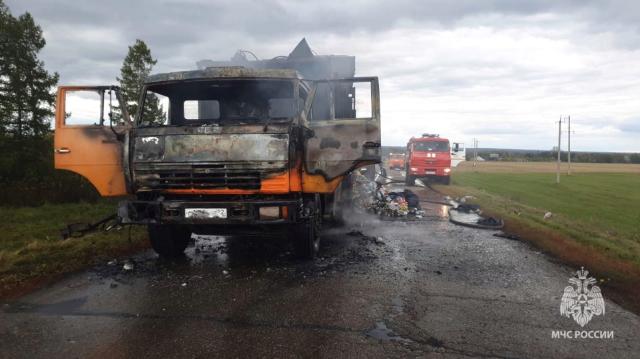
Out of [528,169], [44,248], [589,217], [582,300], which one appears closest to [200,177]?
[44,248]

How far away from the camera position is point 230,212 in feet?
17.3

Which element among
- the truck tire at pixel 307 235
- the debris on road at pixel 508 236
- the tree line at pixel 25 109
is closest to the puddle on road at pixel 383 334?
the truck tire at pixel 307 235

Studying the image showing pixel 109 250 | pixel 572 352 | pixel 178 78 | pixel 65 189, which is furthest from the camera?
pixel 65 189

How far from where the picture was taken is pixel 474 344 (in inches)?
136

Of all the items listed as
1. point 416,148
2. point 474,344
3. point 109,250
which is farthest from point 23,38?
point 474,344

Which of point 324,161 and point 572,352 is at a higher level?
point 324,161

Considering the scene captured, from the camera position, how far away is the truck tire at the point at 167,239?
20.1ft

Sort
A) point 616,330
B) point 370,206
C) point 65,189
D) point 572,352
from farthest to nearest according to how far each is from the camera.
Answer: point 65,189
point 370,206
point 616,330
point 572,352

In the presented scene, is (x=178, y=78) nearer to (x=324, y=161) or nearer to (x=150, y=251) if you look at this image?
(x=324, y=161)

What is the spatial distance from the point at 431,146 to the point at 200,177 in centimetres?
1757

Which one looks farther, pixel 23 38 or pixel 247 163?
pixel 23 38

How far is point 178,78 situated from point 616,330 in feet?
18.4

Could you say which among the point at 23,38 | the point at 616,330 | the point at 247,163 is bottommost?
the point at 616,330

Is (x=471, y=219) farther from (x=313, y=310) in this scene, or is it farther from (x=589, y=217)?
(x=589, y=217)
